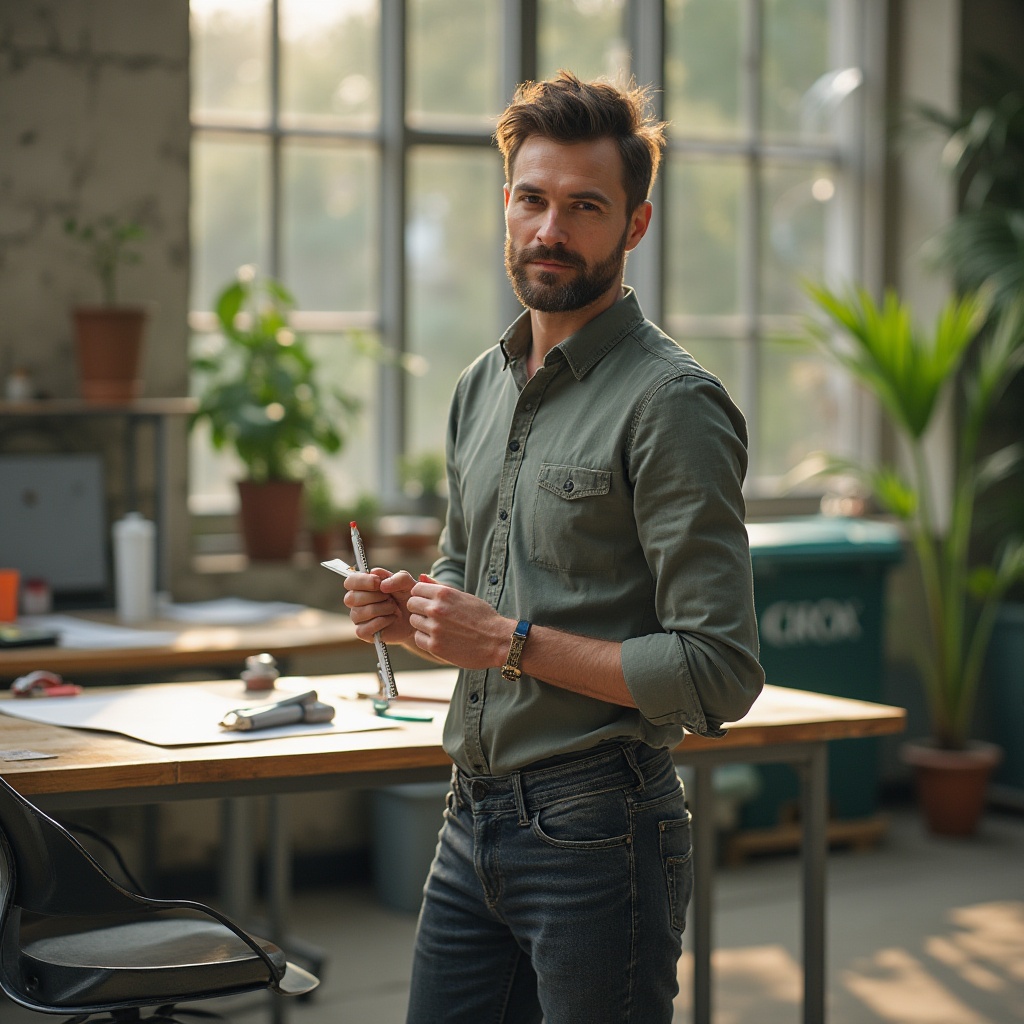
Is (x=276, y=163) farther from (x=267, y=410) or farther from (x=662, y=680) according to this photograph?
(x=662, y=680)

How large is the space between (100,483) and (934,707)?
10.0 ft

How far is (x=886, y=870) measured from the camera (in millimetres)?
4945

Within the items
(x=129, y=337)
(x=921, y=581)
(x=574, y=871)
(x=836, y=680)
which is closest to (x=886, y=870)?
(x=836, y=680)

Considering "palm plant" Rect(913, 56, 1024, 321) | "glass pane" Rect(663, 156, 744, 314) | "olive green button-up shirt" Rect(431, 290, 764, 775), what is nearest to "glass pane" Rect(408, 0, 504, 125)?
"glass pane" Rect(663, 156, 744, 314)

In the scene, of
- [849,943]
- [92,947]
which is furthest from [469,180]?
[92,947]

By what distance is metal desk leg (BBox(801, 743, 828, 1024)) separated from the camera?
2.64 meters

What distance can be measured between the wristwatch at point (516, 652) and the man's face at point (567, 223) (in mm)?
404

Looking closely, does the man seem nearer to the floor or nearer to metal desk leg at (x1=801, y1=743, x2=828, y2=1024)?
metal desk leg at (x1=801, y1=743, x2=828, y2=1024)

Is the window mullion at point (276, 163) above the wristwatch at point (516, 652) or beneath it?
above

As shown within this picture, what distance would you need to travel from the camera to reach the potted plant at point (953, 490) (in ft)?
16.9

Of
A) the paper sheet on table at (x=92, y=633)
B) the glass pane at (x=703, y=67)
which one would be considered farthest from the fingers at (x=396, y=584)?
the glass pane at (x=703, y=67)

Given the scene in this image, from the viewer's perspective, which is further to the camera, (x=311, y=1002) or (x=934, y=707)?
(x=934, y=707)

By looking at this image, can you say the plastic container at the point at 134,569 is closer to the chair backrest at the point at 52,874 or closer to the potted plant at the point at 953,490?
the chair backrest at the point at 52,874

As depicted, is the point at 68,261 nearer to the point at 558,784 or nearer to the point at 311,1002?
the point at 311,1002
